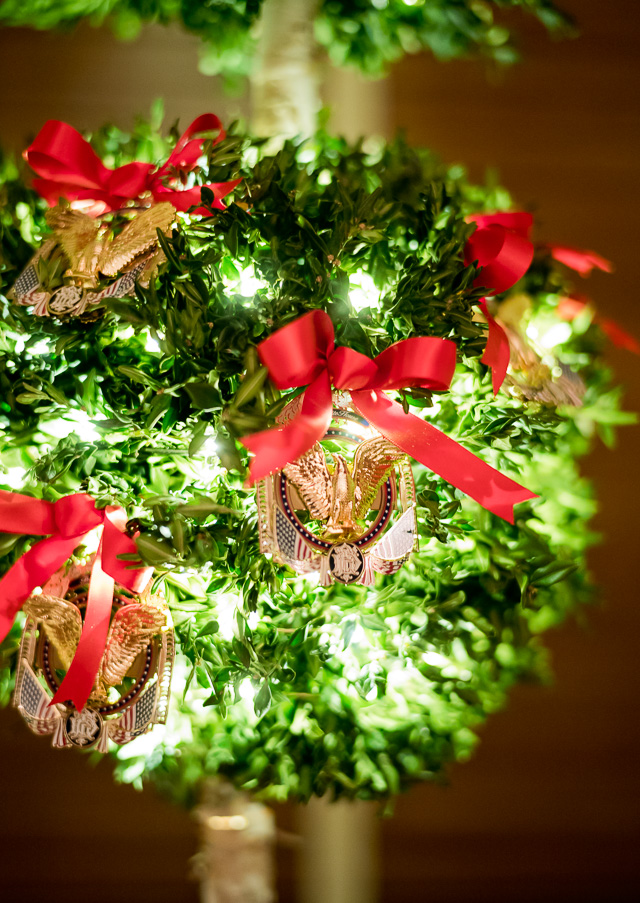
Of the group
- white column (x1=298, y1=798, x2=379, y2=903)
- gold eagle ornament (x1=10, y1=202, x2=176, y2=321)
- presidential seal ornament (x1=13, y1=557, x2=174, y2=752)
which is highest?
gold eagle ornament (x1=10, y1=202, x2=176, y2=321)

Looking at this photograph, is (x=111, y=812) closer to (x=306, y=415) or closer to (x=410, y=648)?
(x=410, y=648)

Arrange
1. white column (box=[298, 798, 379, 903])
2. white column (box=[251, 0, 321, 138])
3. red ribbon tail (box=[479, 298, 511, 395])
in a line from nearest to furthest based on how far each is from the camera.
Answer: red ribbon tail (box=[479, 298, 511, 395])
white column (box=[251, 0, 321, 138])
white column (box=[298, 798, 379, 903])

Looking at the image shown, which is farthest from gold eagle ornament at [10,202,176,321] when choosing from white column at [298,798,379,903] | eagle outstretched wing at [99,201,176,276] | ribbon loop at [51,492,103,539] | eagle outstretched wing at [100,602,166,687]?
white column at [298,798,379,903]

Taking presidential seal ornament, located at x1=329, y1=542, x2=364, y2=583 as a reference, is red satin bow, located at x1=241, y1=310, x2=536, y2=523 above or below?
above

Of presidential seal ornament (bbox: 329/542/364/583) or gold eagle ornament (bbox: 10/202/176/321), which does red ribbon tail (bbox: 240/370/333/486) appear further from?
gold eagle ornament (bbox: 10/202/176/321)

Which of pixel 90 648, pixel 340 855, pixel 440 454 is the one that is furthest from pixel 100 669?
pixel 340 855

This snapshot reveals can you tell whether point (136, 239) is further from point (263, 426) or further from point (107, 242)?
point (263, 426)

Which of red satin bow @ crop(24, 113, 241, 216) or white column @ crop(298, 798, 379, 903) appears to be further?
white column @ crop(298, 798, 379, 903)

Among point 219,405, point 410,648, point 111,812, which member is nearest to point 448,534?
point 410,648
